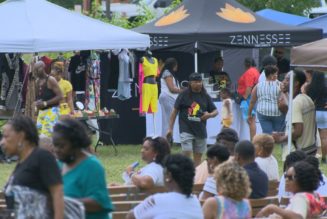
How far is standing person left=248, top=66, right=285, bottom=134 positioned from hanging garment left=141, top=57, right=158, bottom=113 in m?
2.39

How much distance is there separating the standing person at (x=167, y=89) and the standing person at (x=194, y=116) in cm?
355

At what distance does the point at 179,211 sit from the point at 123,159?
10.7 m

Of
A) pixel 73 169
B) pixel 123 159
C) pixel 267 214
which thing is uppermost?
pixel 73 169

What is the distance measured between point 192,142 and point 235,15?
16.9 feet

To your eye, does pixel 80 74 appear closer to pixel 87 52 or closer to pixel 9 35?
pixel 87 52

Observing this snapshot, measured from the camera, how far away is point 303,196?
26.3 ft

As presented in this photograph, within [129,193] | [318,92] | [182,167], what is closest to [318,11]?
[318,92]

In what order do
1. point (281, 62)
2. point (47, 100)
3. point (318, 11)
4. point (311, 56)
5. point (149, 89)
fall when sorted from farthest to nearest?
point (318, 11) < point (281, 62) < point (149, 89) < point (47, 100) < point (311, 56)

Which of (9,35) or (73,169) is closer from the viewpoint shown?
(73,169)

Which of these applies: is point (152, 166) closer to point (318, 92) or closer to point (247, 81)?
point (318, 92)

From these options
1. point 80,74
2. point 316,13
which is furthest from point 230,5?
point 316,13

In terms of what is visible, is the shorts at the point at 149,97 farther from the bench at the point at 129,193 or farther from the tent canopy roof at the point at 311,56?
the bench at the point at 129,193

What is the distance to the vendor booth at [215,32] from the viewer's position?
62.1 ft

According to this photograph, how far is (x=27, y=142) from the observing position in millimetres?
6688
